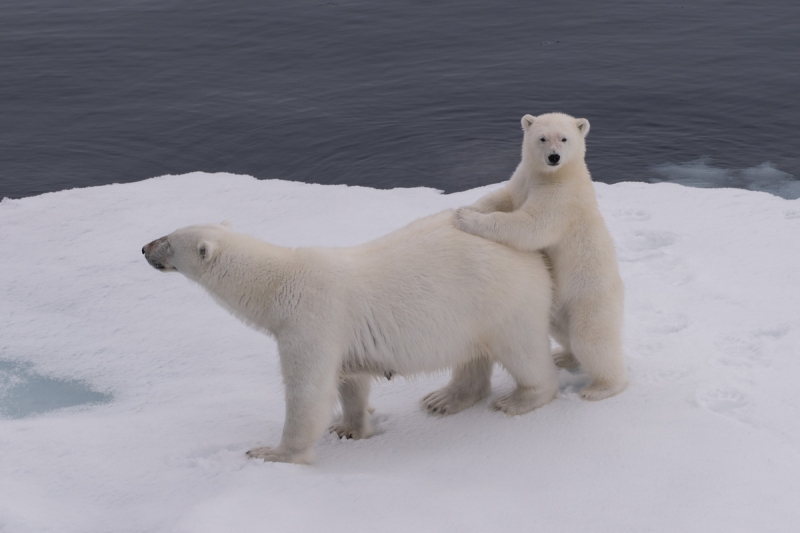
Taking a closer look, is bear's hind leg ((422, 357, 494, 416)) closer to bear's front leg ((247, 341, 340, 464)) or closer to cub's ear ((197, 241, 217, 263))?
bear's front leg ((247, 341, 340, 464))

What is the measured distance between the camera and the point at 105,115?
43.5ft

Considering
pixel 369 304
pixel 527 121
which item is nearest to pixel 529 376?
pixel 369 304

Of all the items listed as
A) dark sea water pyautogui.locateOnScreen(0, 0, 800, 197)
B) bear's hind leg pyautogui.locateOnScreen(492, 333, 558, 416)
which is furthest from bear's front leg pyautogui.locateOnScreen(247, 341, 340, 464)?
dark sea water pyautogui.locateOnScreen(0, 0, 800, 197)

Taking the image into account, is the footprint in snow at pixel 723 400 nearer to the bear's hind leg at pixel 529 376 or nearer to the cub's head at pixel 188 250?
the bear's hind leg at pixel 529 376

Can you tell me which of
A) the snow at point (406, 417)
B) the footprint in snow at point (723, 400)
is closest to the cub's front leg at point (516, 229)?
the snow at point (406, 417)

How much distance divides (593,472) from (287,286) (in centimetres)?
177

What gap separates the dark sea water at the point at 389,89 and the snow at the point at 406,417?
3617 mm

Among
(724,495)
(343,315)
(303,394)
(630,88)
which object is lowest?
(724,495)

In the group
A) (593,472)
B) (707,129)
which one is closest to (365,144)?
(707,129)

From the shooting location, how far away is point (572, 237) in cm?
A: 477

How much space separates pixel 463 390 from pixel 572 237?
1.10 m

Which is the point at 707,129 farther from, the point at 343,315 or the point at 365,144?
the point at 343,315

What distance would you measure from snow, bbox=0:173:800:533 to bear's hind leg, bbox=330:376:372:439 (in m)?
0.09

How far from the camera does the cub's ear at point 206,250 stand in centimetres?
455
